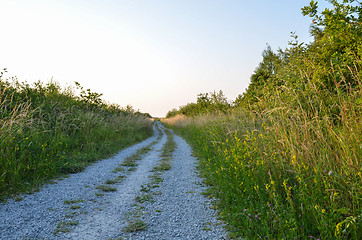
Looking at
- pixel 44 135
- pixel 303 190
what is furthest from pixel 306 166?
pixel 44 135

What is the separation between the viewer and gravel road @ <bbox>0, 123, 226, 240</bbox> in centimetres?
359

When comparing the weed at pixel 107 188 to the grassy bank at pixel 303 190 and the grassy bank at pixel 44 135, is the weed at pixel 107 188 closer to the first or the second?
the grassy bank at pixel 44 135

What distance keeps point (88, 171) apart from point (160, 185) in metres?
2.88

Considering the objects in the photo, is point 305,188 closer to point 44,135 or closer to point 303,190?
point 303,190

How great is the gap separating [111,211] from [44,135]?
5037 mm

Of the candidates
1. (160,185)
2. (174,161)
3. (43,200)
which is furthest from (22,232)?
(174,161)

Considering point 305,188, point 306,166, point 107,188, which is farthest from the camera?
point 107,188

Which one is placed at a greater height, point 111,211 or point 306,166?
point 306,166

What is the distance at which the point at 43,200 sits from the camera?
16.1ft

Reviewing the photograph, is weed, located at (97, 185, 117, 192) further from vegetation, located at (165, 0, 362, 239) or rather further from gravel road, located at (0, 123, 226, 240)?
vegetation, located at (165, 0, 362, 239)

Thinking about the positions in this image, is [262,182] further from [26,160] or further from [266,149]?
[26,160]

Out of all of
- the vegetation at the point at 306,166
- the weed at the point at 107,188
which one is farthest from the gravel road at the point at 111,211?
the vegetation at the point at 306,166

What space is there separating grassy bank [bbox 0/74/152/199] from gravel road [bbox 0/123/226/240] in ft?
2.13

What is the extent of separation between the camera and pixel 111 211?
450cm
